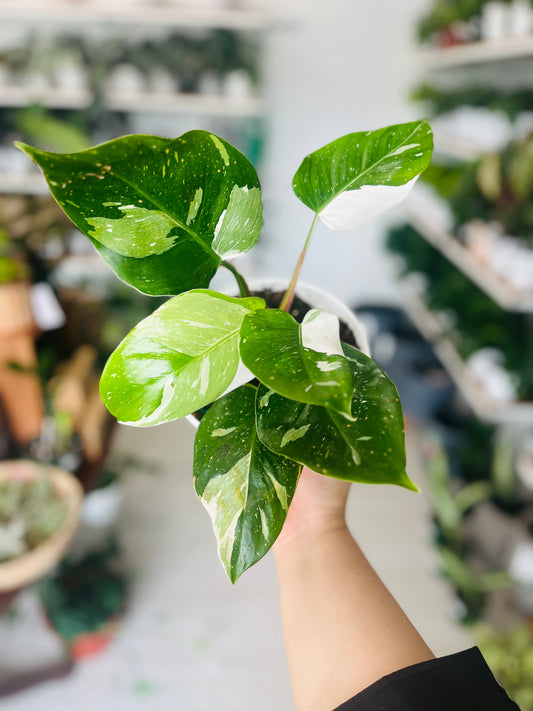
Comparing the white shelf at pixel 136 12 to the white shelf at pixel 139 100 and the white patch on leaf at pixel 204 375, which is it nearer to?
the white shelf at pixel 139 100

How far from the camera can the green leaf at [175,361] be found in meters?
0.39

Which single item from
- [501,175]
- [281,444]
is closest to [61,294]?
[501,175]

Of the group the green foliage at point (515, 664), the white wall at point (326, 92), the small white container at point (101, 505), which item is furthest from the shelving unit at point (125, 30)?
the green foliage at point (515, 664)

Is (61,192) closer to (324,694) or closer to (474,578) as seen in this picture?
(324,694)

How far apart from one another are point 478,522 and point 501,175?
115 centimetres

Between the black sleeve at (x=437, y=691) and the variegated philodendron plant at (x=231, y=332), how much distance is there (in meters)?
0.18

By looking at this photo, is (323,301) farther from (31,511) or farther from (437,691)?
(31,511)

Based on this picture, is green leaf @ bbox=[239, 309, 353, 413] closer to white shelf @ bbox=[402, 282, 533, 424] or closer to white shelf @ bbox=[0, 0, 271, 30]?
white shelf @ bbox=[402, 282, 533, 424]

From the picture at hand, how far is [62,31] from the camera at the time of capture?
279cm

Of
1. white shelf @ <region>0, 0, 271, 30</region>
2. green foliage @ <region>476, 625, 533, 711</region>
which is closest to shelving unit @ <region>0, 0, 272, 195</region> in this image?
white shelf @ <region>0, 0, 271, 30</region>

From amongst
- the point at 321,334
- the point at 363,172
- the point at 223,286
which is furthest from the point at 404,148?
the point at 223,286

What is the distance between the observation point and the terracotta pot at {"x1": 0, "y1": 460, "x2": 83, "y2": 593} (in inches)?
47.4

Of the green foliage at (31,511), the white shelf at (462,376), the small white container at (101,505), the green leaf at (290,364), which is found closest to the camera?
the green leaf at (290,364)

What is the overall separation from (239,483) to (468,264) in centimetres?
172
